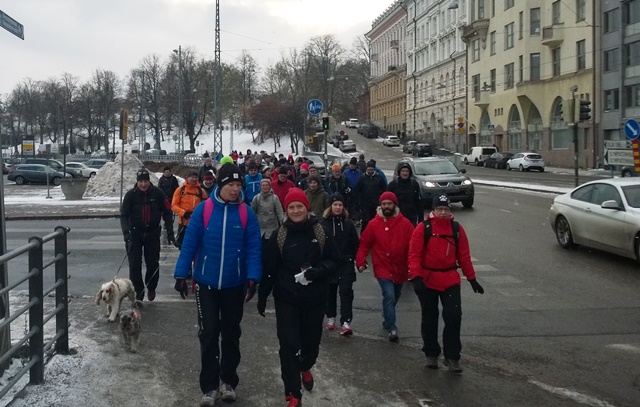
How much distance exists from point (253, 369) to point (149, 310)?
9.47ft

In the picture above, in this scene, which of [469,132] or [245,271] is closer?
[245,271]

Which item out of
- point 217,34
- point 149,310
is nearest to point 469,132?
point 217,34

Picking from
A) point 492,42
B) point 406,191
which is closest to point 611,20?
point 492,42

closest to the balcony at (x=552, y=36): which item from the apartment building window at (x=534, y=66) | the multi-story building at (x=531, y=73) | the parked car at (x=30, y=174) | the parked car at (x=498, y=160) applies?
the multi-story building at (x=531, y=73)

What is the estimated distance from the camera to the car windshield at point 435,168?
24469mm

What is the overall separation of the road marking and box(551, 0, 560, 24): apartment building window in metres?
53.3

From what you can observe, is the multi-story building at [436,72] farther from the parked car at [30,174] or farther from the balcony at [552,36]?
the parked car at [30,174]

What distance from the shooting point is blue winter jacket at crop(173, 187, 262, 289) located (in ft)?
17.8

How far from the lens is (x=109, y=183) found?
32.8 meters

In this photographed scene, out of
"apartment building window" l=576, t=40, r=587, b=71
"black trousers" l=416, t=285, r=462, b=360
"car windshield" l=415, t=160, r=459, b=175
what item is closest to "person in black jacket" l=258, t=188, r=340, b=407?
"black trousers" l=416, t=285, r=462, b=360

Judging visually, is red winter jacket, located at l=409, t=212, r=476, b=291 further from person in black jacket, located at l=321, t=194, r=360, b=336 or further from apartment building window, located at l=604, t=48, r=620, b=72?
apartment building window, located at l=604, t=48, r=620, b=72

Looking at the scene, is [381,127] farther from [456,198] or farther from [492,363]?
[492,363]

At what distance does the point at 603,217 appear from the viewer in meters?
12.8

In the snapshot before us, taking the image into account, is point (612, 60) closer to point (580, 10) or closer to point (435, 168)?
point (580, 10)
